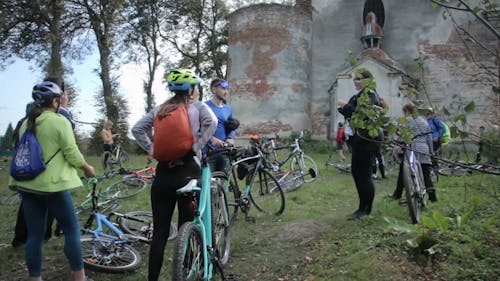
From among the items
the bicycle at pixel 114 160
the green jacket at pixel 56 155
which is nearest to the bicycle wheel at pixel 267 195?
the green jacket at pixel 56 155

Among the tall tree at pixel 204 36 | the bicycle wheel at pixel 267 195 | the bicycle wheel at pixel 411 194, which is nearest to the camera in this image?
the bicycle wheel at pixel 411 194

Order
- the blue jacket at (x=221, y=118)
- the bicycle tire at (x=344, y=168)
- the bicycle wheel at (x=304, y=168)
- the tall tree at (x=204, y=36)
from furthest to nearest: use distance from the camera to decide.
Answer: the tall tree at (x=204, y=36)
the bicycle tire at (x=344, y=168)
the bicycle wheel at (x=304, y=168)
the blue jacket at (x=221, y=118)

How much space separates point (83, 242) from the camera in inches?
197

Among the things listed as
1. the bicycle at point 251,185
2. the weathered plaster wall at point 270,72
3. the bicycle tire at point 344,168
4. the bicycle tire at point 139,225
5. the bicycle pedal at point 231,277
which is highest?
the weathered plaster wall at point 270,72

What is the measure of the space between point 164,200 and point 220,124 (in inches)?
114

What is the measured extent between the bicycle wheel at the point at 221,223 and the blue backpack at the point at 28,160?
1.61 m

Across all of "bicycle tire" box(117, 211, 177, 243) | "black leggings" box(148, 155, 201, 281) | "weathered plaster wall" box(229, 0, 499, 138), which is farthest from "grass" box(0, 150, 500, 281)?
"weathered plaster wall" box(229, 0, 499, 138)

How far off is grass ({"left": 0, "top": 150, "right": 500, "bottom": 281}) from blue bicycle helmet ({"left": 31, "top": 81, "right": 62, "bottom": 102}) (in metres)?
1.94

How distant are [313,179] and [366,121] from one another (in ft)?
23.8

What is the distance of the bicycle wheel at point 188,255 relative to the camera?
10.7 ft

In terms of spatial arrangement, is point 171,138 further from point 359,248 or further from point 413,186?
point 413,186

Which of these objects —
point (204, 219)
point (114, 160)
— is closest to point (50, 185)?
point (204, 219)

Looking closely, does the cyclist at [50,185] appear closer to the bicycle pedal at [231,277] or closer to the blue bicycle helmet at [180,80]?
the blue bicycle helmet at [180,80]

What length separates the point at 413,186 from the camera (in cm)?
627
